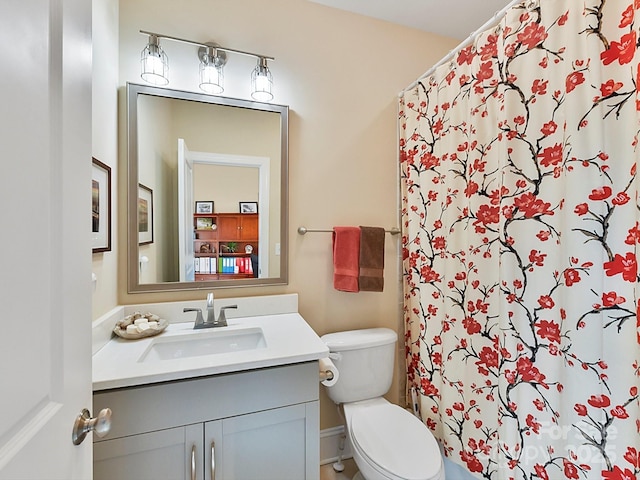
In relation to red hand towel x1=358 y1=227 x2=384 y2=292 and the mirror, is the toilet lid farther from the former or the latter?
the mirror

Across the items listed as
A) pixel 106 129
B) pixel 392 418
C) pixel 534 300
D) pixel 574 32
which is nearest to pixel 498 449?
pixel 392 418

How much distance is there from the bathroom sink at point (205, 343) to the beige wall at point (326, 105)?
26 centimetres

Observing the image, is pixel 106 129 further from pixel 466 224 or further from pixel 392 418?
pixel 392 418

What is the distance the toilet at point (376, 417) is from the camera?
117cm

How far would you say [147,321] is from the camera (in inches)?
51.5

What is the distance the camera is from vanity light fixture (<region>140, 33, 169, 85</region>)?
54.4 inches

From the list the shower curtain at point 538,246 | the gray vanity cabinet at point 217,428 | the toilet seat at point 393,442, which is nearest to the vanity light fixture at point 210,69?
the shower curtain at point 538,246

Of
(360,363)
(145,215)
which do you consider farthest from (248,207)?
(360,363)

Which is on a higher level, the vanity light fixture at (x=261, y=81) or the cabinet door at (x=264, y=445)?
the vanity light fixture at (x=261, y=81)

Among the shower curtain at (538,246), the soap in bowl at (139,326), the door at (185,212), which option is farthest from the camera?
the door at (185,212)

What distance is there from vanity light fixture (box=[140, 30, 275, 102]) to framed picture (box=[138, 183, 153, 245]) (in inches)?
20.7

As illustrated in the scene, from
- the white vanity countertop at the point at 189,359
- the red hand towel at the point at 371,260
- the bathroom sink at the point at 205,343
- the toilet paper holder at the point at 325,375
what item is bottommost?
the toilet paper holder at the point at 325,375

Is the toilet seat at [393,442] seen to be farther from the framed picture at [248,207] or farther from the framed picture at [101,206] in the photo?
the framed picture at [101,206]

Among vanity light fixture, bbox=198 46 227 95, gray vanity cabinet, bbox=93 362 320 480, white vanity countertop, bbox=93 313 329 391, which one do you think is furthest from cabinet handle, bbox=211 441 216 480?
vanity light fixture, bbox=198 46 227 95
